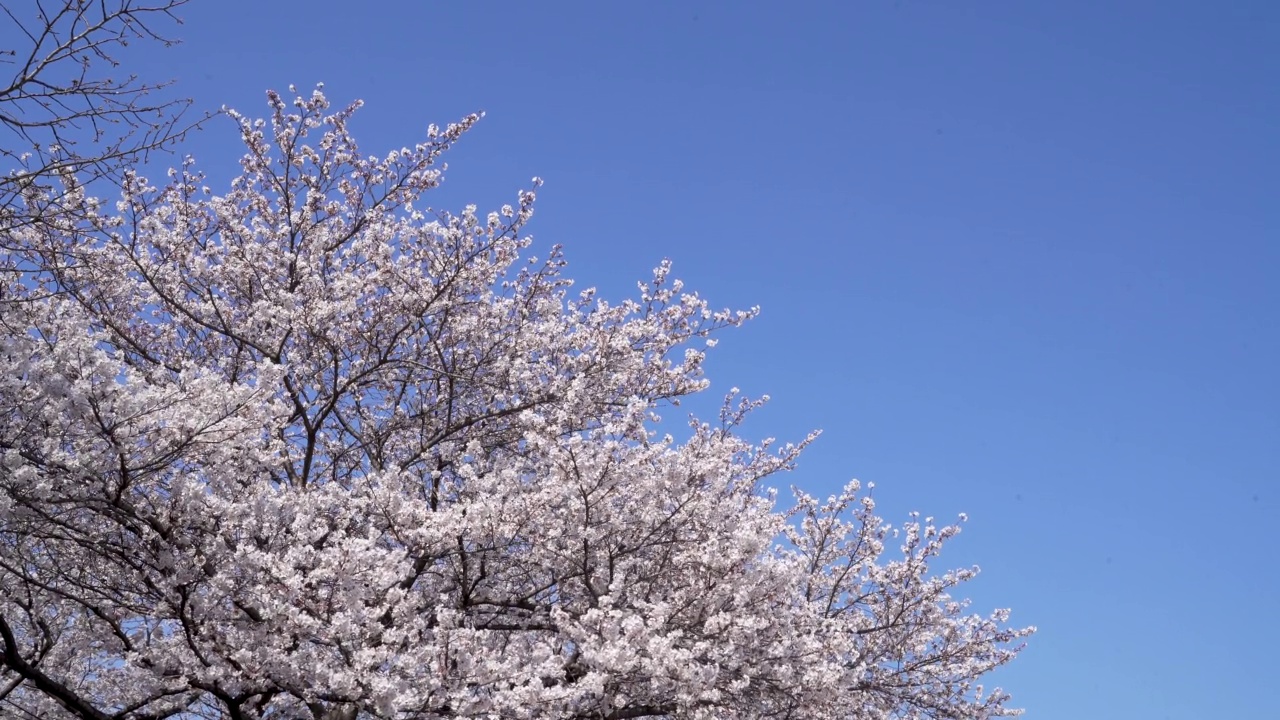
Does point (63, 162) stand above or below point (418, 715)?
above

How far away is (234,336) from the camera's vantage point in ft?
35.5

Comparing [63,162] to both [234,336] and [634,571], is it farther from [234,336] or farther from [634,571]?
[634,571]

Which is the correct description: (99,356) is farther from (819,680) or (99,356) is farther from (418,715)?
(819,680)

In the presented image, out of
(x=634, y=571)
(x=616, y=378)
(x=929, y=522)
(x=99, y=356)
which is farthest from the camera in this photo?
(x=929, y=522)

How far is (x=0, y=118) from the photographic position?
239 inches

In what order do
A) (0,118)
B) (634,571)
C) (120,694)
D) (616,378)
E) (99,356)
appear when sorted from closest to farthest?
(0,118) → (99,356) → (120,694) → (634,571) → (616,378)

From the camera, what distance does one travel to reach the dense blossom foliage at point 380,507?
7.90m

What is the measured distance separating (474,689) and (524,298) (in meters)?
4.96

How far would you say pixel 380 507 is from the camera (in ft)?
30.6

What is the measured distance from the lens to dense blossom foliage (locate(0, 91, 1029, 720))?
25.9 feet

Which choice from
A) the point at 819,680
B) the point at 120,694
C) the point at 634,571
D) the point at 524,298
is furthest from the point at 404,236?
the point at 819,680

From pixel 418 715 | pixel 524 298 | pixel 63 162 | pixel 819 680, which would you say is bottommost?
pixel 418 715

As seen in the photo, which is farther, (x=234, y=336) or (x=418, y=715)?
(x=234, y=336)

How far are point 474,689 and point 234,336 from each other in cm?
464
